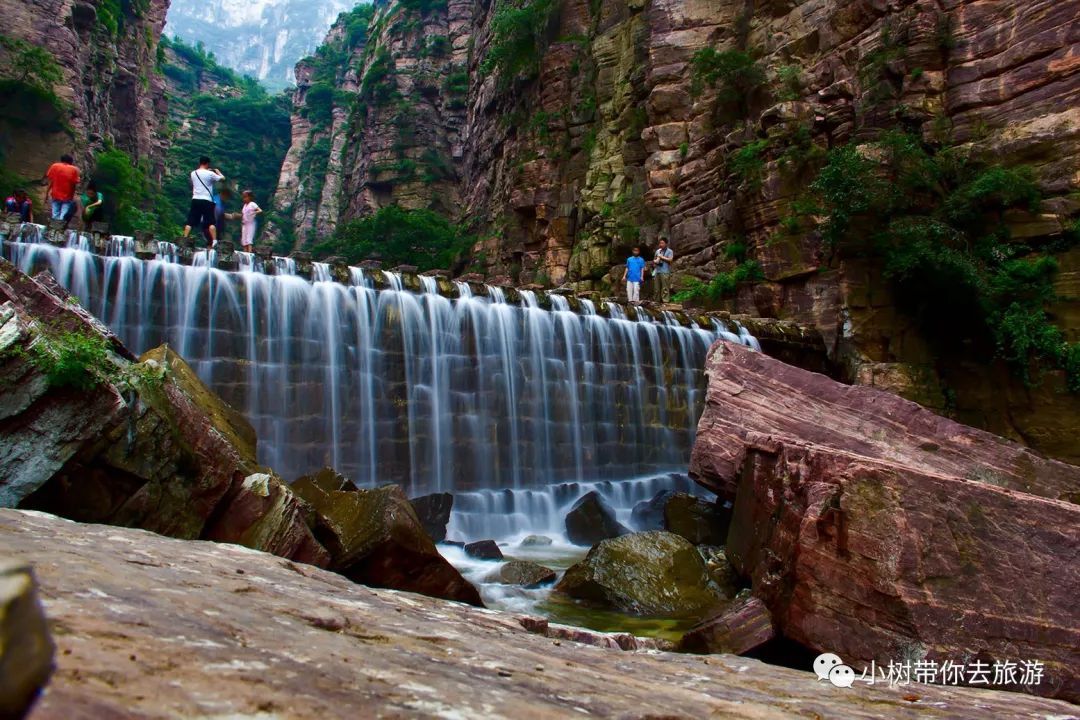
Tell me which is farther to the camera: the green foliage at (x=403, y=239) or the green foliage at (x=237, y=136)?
A: the green foliage at (x=237, y=136)

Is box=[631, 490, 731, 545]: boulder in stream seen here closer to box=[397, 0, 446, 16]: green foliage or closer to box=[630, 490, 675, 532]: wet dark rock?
box=[630, 490, 675, 532]: wet dark rock

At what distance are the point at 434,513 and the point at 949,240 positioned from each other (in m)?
12.8

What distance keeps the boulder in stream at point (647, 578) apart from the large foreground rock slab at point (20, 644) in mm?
6273

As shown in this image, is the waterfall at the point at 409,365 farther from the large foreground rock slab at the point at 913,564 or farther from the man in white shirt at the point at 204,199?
the large foreground rock slab at the point at 913,564

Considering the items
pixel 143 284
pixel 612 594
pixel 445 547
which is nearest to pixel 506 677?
pixel 612 594

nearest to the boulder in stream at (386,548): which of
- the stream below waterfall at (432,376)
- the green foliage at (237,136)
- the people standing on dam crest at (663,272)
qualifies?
the stream below waterfall at (432,376)

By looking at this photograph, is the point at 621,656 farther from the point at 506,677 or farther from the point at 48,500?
the point at 48,500

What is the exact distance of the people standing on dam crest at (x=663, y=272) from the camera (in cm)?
2053

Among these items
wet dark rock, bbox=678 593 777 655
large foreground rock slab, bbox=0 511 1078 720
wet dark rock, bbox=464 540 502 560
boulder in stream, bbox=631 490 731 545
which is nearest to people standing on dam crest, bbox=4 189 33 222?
wet dark rock, bbox=464 540 502 560

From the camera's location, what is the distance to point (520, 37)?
32.4m

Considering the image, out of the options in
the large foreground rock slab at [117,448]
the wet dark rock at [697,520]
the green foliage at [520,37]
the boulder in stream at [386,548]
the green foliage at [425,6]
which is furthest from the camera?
the green foliage at [425,6]

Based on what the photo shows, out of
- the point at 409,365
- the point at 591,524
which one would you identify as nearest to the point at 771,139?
the point at 409,365

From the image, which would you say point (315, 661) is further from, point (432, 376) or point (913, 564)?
point (432, 376)

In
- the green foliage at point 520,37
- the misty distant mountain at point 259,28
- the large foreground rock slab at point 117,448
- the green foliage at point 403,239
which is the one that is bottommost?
the large foreground rock slab at point 117,448
